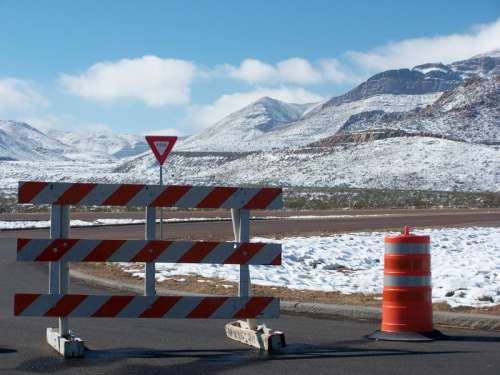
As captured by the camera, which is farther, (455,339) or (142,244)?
(455,339)

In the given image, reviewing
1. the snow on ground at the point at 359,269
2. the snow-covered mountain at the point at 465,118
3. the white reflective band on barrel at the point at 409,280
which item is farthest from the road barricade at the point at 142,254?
the snow-covered mountain at the point at 465,118

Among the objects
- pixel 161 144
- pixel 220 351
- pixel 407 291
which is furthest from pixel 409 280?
pixel 161 144

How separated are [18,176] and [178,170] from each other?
23.1 m

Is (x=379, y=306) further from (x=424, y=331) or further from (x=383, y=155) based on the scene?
(x=383, y=155)

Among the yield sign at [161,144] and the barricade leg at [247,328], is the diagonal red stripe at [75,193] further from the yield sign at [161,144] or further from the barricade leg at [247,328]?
the yield sign at [161,144]

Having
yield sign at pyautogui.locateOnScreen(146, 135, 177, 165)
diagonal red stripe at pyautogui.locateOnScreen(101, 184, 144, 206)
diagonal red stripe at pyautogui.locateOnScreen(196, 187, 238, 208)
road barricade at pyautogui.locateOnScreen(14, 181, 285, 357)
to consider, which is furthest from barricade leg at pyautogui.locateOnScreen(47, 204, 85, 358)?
yield sign at pyautogui.locateOnScreen(146, 135, 177, 165)

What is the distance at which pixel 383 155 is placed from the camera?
98312mm

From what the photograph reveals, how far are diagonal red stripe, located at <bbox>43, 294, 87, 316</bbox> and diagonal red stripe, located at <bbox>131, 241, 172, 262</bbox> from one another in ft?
2.02

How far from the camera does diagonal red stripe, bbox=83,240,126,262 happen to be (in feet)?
26.3

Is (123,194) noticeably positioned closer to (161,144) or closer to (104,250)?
(104,250)

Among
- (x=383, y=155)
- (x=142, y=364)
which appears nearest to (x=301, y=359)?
(x=142, y=364)

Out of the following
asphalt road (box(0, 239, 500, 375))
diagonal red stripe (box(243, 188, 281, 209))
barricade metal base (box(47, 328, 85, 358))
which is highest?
diagonal red stripe (box(243, 188, 281, 209))

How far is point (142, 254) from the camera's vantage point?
811 centimetres

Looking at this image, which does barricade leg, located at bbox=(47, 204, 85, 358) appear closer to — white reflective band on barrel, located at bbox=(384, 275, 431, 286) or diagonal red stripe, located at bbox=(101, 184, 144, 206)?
diagonal red stripe, located at bbox=(101, 184, 144, 206)
